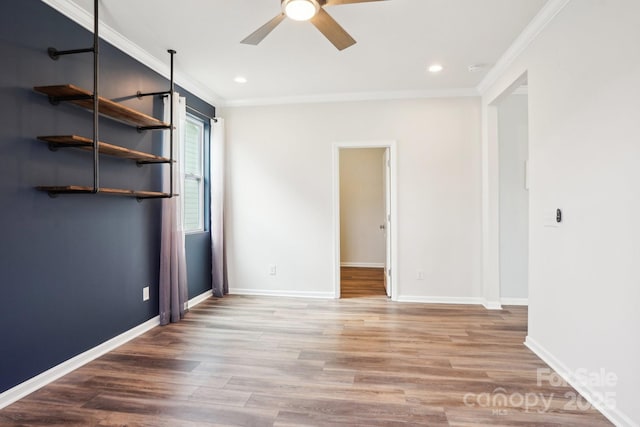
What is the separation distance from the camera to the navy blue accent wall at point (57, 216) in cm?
196

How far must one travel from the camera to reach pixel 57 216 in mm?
2246

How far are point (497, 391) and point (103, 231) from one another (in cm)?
316

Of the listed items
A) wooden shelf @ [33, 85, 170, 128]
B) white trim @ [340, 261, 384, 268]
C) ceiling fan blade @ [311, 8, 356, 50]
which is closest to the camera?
ceiling fan blade @ [311, 8, 356, 50]

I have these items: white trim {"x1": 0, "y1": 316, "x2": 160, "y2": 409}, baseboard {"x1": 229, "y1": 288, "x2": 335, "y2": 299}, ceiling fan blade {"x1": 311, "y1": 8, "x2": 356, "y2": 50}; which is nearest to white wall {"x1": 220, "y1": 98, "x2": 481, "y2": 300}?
baseboard {"x1": 229, "y1": 288, "x2": 335, "y2": 299}

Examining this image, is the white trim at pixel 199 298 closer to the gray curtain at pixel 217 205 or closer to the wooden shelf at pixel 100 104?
the gray curtain at pixel 217 205

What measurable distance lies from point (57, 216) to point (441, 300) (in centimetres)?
398

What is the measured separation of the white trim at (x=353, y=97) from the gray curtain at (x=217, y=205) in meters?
0.48

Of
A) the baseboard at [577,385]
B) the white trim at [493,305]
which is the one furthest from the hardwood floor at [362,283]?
the baseboard at [577,385]

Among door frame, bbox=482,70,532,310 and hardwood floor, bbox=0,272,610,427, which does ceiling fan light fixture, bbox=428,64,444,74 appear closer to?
door frame, bbox=482,70,532,310

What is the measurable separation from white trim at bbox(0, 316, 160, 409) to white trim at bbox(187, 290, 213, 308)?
0.73 meters

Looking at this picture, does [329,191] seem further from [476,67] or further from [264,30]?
[264,30]

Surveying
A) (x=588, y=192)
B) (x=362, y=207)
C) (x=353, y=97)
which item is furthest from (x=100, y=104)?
(x=362, y=207)

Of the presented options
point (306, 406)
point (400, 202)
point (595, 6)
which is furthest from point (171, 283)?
point (595, 6)

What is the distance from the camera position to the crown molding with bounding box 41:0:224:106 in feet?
7.46
